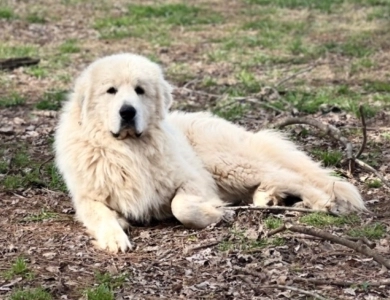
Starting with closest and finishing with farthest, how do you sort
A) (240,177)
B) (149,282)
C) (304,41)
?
(149,282), (240,177), (304,41)

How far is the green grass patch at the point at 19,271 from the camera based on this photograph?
4.66m

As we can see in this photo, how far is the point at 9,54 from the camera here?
11.8 metres

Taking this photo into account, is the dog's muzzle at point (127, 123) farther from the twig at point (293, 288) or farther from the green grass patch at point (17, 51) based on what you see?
the green grass patch at point (17, 51)

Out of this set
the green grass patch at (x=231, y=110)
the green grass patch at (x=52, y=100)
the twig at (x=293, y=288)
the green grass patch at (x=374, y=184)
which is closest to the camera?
the twig at (x=293, y=288)

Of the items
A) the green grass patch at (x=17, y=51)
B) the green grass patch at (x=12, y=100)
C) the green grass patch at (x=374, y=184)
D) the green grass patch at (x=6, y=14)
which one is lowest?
the green grass patch at (x=12, y=100)

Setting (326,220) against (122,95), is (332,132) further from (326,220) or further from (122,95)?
(122,95)

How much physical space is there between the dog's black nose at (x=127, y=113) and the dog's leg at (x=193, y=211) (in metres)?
0.66

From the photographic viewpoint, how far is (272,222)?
5.41 meters

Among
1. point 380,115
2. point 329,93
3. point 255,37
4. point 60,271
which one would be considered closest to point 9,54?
point 255,37

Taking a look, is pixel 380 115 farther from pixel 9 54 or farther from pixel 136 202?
pixel 9 54

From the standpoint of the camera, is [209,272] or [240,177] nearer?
[209,272]

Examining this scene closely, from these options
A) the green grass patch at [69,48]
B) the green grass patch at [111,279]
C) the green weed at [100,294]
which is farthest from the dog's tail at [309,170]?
the green grass patch at [69,48]

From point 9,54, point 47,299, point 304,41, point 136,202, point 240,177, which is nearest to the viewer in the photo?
point 47,299

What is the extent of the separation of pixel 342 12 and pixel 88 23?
192 inches
